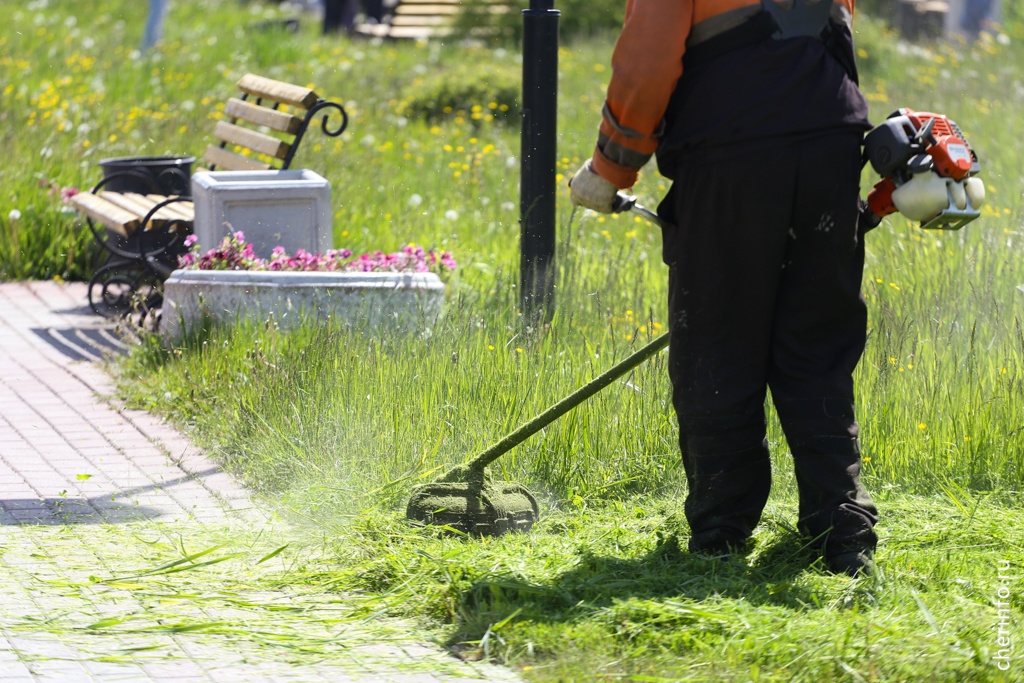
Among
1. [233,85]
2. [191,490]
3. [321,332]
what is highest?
[233,85]

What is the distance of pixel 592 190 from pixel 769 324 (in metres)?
0.60

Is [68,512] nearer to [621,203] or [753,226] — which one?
[621,203]

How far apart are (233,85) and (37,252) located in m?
5.32

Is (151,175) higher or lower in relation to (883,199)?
lower

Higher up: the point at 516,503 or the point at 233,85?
the point at 233,85

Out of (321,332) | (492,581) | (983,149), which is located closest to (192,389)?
(321,332)

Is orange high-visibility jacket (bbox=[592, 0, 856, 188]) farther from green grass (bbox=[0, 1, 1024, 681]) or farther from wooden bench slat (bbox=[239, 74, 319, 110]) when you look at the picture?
wooden bench slat (bbox=[239, 74, 319, 110])

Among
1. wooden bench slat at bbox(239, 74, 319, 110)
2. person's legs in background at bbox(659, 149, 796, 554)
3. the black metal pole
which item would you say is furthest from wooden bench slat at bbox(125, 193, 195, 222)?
person's legs in background at bbox(659, 149, 796, 554)

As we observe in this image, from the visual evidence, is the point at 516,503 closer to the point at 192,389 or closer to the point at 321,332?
the point at 321,332

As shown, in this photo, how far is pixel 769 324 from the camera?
10.3ft

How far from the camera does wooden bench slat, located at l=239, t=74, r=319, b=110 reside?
21.9ft

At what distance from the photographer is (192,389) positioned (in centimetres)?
500

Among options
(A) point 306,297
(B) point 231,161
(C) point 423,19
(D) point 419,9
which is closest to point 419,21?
(C) point 423,19

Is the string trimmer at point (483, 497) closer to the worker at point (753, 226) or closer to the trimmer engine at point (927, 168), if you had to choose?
the worker at point (753, 226)
